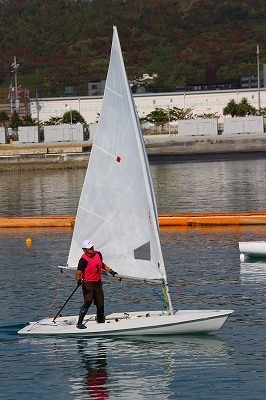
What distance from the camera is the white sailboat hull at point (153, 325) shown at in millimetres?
24422

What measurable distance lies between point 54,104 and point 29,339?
108 m

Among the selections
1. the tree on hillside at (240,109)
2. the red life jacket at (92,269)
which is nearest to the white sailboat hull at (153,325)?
the red life jacket at (92,269)

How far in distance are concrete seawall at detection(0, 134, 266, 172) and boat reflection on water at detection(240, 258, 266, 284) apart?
184 feet

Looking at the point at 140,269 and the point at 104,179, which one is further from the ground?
the point at 104,179

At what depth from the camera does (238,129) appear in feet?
360

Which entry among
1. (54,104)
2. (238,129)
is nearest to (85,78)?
(54,104)

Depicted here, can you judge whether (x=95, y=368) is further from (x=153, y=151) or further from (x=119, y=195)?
(x=153, y=151)

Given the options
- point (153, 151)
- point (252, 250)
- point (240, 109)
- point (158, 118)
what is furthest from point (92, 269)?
point (158, 118)

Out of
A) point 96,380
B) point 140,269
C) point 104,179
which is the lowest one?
point 96,380

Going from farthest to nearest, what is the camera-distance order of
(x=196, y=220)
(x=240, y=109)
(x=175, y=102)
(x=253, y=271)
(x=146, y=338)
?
1. (x=175, y=102)
2. (x=240, y=109)
3. (x=196, y=220)
4. (x=253, y=271)
5. (x=146, y=338)

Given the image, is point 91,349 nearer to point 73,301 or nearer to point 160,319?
point 160,319

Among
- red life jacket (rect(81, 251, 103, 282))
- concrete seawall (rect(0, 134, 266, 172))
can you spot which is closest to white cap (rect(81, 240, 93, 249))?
red life jacket (rect(81, 251, 103, 282))

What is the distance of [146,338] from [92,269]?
2.32m

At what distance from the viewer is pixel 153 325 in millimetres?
24422
